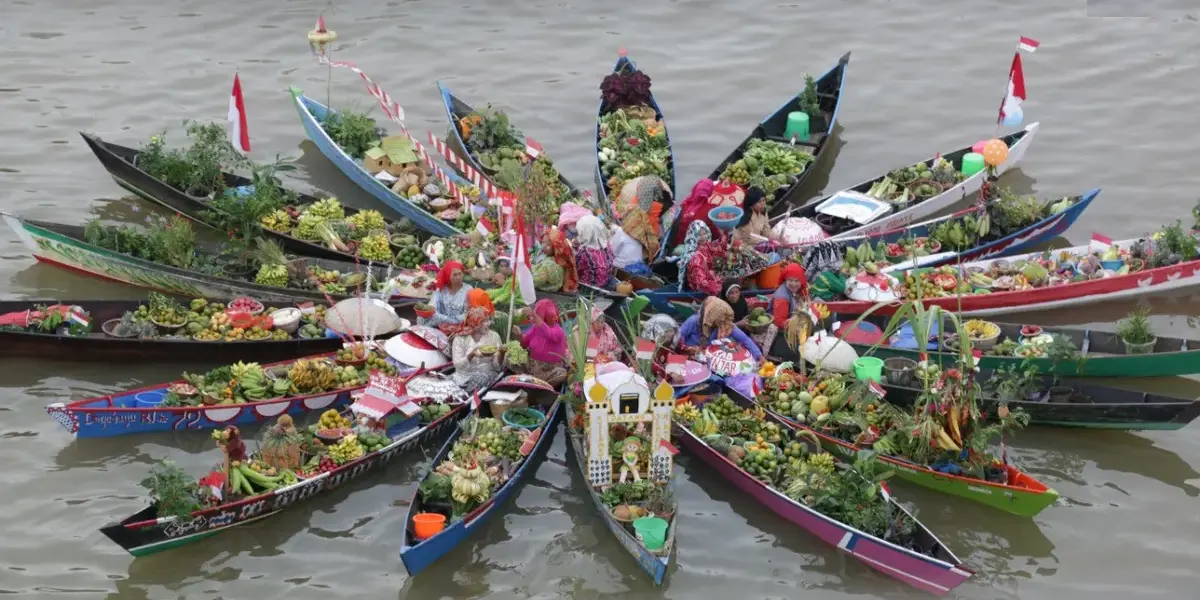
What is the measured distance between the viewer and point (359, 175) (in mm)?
15836

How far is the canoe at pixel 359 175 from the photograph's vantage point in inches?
588

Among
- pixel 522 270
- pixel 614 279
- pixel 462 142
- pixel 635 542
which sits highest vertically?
pixel 462 142

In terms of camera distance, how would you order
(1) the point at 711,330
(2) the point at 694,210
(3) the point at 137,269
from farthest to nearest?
(2) the point at 694,210
(3) the point at 137,269
(1) the point at 711,330

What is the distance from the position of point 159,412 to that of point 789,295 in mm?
6366

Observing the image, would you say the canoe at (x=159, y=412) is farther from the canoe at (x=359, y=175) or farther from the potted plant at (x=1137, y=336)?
the potted plant at (x=1137, y=336)

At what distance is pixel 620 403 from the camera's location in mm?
10727

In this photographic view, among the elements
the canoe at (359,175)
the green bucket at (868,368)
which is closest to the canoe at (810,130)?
the green bucket at (868,368)

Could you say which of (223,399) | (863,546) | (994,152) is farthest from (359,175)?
(863,546)

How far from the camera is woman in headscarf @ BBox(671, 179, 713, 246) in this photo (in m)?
14.0

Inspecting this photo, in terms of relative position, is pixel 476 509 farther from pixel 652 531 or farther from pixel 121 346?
pixel 121 346

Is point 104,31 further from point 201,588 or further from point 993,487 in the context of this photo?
point 993,487

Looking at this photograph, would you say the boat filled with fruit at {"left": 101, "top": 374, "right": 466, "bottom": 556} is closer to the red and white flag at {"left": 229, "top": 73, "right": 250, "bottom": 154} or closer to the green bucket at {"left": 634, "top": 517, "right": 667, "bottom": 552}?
the green bucket at {"left": 634, "top": 517, "right": 667, "bottom": 552}

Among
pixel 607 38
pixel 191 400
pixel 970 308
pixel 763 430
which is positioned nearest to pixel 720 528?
pixel 763 430

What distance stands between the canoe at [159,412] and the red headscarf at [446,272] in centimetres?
140
